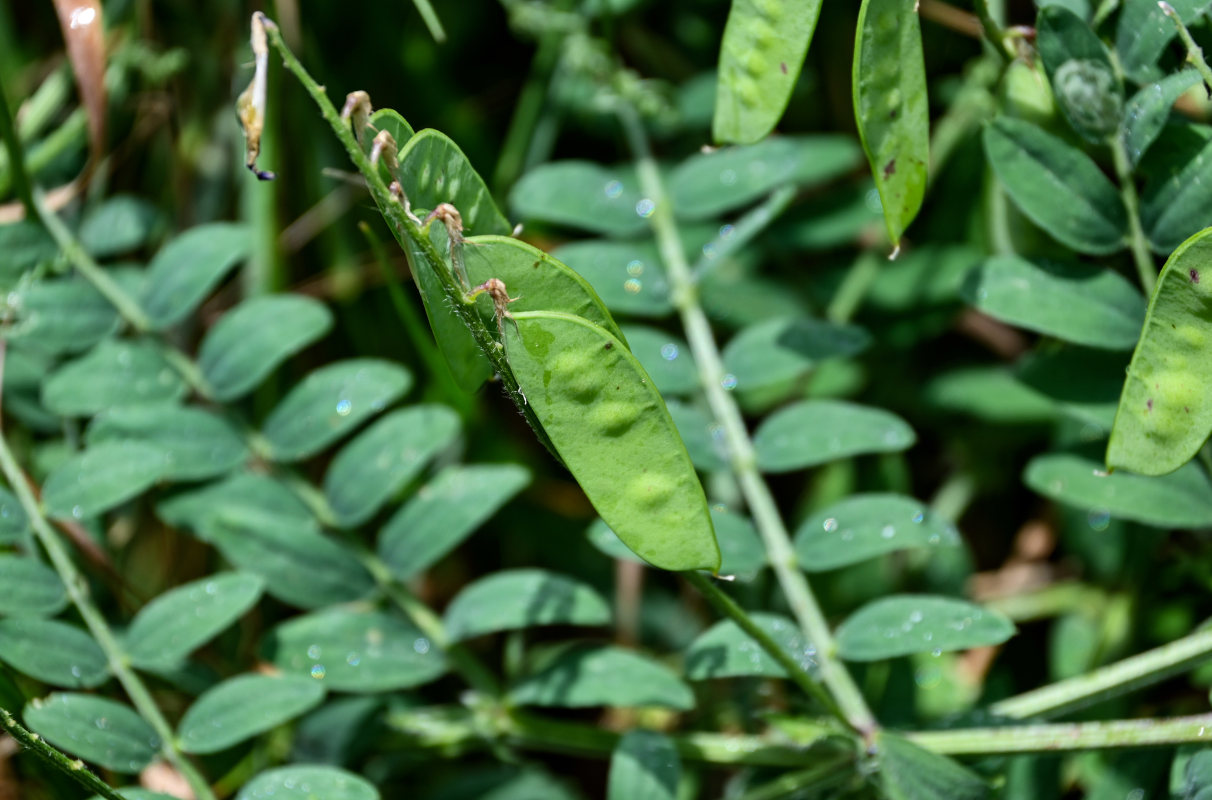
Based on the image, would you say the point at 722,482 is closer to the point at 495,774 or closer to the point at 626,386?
Answer: the point at 495,774

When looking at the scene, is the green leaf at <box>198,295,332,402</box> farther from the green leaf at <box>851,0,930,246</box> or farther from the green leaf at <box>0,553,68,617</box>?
the green leaf at <box>851,0,930,246</box>

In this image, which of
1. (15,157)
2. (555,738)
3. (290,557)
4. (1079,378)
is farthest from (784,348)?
(15,157)

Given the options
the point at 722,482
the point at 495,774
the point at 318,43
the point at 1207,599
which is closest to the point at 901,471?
the point at 722,482

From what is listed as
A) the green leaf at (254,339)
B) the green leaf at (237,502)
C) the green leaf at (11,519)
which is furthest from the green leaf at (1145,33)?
the green leaf at (11,519)

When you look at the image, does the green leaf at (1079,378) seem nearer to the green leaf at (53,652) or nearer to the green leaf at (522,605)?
the green leaf at (522,605)

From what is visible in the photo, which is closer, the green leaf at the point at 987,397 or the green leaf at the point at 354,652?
the green leaf at the point at 354,652

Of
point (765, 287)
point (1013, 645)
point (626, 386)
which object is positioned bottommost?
point (1013, 645)
